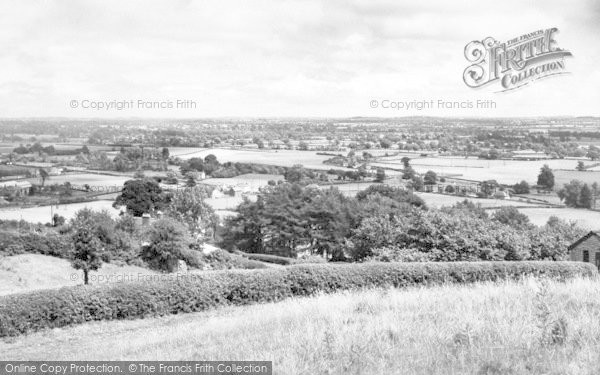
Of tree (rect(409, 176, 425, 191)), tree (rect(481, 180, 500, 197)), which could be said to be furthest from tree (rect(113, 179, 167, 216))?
tree (rect(481, 180, 500, 197))

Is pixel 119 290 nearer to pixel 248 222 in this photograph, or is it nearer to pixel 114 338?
pixel 114 338

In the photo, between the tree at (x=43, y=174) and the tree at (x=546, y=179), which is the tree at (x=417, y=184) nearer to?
the tree at (x=546, y=179)

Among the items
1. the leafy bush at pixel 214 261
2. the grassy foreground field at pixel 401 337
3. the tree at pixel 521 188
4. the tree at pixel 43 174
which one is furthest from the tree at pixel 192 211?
the grassy foreground field at pixel 401 337

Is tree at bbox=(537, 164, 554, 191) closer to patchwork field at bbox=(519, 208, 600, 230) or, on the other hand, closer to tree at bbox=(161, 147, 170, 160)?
patchwork field at bbox=(519, 208, 600, 230)

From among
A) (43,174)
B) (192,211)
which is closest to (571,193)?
(192,211)

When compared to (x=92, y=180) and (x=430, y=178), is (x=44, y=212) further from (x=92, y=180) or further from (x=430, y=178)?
(x=430, y=178)

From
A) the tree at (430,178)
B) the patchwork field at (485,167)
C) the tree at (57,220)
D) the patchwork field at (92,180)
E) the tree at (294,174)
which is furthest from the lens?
the tree at (294,174)
